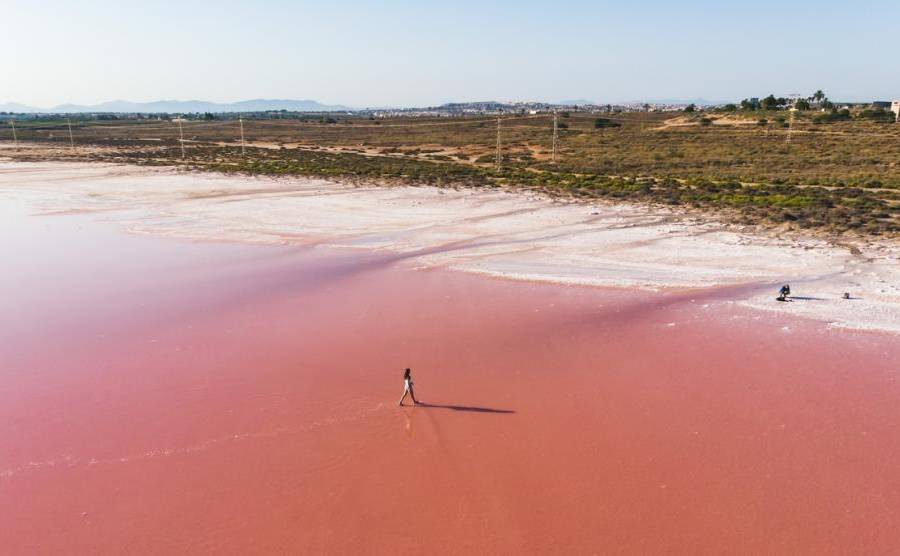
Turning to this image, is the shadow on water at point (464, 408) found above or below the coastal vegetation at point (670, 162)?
below

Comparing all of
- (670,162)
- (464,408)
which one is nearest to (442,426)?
(464,408)

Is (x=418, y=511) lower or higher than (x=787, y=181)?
lower

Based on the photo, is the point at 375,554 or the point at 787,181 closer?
the point at 375,554

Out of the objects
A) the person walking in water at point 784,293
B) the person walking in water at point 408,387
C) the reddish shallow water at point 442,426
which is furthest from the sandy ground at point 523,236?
the person walking in water at point 408,387

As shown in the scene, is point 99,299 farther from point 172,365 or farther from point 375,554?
point 375,554

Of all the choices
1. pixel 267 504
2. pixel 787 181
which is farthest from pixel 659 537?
pixel 787 181

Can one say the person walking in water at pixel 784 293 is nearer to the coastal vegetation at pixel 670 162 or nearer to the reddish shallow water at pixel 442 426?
the reddish shallow water at pixel 442 426

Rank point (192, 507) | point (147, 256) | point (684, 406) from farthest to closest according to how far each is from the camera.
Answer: point (147, 256), point (684, 406), point (192, 507)
